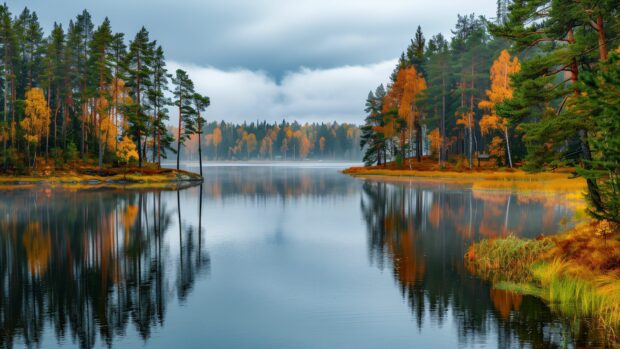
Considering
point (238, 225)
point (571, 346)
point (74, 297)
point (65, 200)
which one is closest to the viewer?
point (571, 346)

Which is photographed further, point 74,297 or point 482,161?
point 482,161

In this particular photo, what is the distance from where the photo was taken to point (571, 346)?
1050cm

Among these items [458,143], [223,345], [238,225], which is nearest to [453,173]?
[458,143]

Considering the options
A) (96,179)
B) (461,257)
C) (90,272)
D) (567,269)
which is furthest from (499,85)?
(90,272)

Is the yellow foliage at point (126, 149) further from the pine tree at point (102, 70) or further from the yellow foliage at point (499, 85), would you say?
the yellow foliage at point (499, 85)

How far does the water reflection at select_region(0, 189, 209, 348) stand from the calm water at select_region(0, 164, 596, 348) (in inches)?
2.4

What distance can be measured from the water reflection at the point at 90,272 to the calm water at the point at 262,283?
0.06 meters

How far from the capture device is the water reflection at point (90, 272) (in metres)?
12.0

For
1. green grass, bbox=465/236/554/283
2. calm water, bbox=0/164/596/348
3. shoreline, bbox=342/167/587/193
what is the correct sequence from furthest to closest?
1. shoreline, bbox=342/167/587/193
2. green grass, bbox=465/236/554/283
3. calm water, bbox=0/164/596/348

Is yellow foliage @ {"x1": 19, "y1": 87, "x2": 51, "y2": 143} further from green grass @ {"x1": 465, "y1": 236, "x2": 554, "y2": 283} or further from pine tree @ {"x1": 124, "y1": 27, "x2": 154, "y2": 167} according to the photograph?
green grass @ {"x1": 465, "y1": 236, "x2": 554, "y2": 283}

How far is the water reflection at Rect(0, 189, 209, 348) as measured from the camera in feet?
39.2

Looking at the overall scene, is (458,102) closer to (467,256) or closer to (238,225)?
(238,225)

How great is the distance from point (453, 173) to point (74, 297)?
195 ft

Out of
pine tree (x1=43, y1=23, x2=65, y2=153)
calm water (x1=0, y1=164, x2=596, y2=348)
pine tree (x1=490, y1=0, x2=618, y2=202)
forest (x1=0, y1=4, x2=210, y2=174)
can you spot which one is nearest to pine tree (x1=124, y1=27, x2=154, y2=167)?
forest (x1=0, y1=4, x2=210, y2=174)
